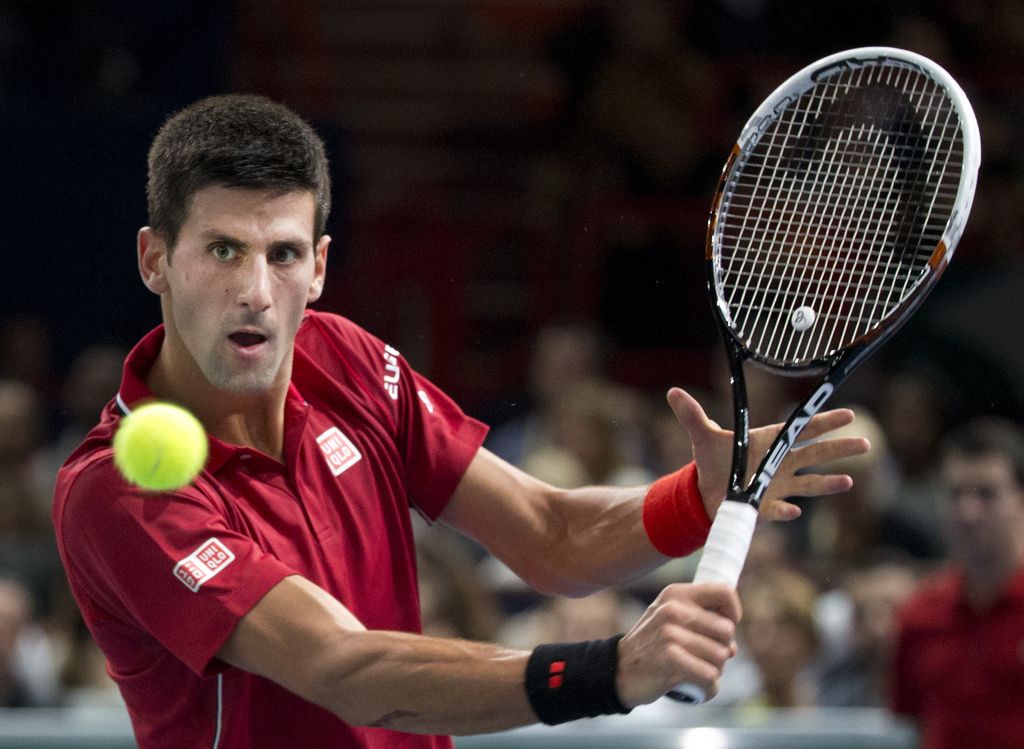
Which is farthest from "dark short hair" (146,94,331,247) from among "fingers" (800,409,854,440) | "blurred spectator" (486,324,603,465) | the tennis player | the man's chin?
"blurred spectator" (486,324,603,465)

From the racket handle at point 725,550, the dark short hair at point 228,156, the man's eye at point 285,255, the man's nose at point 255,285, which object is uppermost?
the dark short hair at point 228,156

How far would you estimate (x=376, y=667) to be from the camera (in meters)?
2.80

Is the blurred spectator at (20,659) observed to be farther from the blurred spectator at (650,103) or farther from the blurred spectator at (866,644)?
the blurred spectator at (650,103)

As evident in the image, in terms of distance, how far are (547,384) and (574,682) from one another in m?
4.63

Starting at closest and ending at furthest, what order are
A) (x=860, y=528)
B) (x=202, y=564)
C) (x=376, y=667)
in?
(x=376, y=667), (x=202, y=564), (x=860, y=528)

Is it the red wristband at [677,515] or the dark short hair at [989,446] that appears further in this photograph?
the dark short hair at [989,446]

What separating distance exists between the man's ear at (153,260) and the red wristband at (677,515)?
106cm

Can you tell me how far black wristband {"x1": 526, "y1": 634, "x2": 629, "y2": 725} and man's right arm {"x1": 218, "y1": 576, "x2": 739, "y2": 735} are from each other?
0.02 meters

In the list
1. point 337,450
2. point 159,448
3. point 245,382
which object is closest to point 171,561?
point 159,448

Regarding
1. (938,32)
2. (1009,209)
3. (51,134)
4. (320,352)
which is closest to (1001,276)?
(1009,209)

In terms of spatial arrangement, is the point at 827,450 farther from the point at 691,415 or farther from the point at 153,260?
the point at 153,260

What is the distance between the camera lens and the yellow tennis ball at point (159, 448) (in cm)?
288

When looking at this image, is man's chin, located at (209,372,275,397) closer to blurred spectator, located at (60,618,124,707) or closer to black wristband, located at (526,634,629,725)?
black wristband, located at (526,634,629,725)

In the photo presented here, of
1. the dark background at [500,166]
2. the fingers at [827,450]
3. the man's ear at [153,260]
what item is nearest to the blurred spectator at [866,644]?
the dark background at [500,166]
